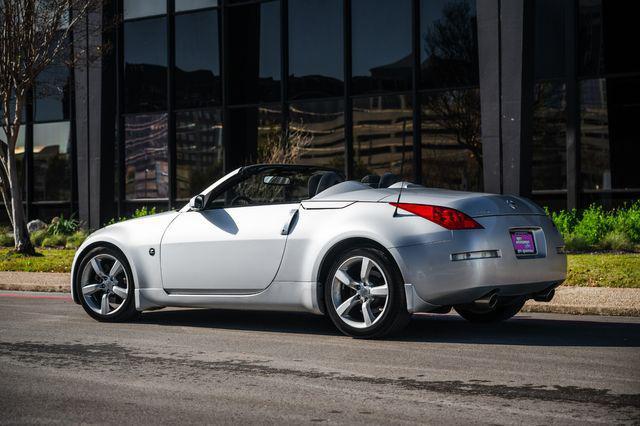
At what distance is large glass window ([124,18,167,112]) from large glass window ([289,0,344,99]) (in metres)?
3.65

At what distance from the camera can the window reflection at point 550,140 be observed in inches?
733

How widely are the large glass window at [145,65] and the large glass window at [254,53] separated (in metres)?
2.01

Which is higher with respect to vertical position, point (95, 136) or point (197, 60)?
point (197, 60)

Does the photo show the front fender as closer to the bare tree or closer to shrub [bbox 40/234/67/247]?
the bare tree

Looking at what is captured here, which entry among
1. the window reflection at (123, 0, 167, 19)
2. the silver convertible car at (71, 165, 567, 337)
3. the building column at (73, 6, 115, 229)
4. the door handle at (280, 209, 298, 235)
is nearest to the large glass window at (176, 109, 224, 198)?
the building column at (73, 6, 115, 229)

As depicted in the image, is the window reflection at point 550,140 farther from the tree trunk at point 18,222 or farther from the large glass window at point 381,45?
the tree trunk at point 18,222

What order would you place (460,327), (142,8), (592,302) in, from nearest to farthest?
1. (460,327)
2. (592,302)
3. (142,8)

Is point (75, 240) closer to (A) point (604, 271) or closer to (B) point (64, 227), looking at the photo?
(B) point (64, 227)

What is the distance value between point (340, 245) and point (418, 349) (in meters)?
1.06

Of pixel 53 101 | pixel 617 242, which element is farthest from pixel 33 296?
pixel 53 101

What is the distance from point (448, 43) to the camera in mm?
19797

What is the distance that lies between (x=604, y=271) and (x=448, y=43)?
884cm

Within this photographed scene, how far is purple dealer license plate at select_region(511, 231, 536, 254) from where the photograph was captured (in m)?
7.48

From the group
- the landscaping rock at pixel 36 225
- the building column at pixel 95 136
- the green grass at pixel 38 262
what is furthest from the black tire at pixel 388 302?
the landscaping rock at pixel 36 225
